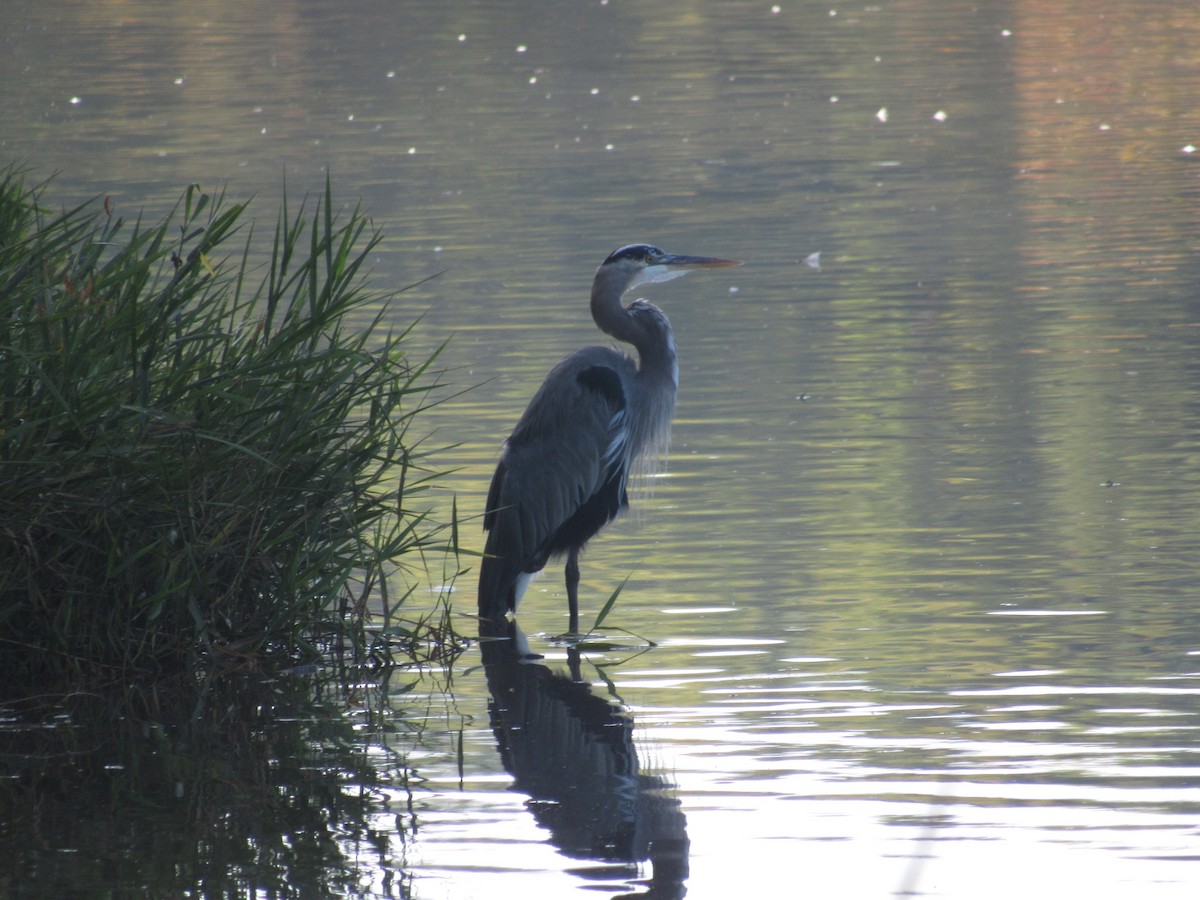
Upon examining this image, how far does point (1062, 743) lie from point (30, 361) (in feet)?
9.88

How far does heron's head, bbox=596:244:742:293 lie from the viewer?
7.66m

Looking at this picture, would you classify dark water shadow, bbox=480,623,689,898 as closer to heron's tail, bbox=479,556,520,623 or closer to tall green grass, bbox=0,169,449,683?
heron's tail, bbox=479,556,520,623

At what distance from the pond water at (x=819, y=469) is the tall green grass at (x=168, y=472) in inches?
22.5

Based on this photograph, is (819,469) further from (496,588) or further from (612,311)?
(496,588)

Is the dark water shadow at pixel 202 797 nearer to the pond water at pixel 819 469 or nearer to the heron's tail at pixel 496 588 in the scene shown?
the pond water at pixel 819 469

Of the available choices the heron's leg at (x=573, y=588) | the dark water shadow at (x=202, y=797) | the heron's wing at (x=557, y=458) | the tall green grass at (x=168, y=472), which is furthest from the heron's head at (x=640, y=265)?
the dark water shadow at (x=202, y=797)

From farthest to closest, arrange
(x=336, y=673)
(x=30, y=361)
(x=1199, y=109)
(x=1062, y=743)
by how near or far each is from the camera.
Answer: (x=1199, y=109) < (x=336, y=673) < (x=30, y=361) < (x=1062, y=743)

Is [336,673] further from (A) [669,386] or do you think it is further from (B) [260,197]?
(B) [260,197]

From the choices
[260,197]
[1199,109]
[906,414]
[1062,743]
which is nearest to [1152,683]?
[1062,743]

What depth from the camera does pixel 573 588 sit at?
6.86 metres

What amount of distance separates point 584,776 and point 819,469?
12.2 ft

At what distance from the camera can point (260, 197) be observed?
1894 centimetres

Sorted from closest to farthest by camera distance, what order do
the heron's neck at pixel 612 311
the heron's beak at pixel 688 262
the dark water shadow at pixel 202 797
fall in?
the dark water shadow at pixel 202 797
the heron's neck at pixel 612 311
the heron's beak at pixel 688 262

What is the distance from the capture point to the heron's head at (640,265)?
7.66m
